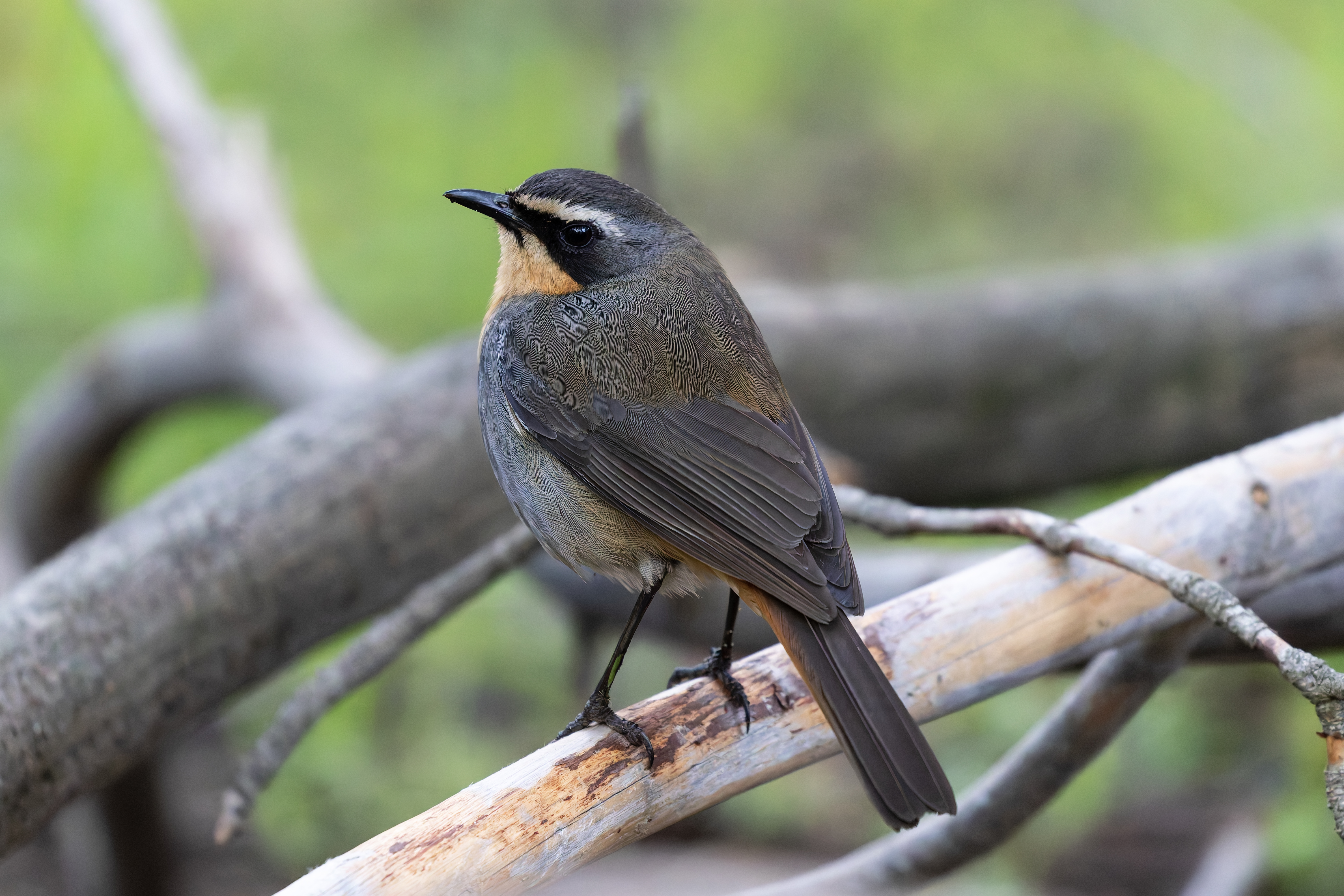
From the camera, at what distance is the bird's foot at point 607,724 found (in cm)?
211

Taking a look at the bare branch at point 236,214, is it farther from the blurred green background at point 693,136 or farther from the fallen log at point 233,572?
the fallen log at point 233,572

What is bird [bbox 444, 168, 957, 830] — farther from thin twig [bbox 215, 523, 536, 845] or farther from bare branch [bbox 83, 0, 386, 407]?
bare branch [bbox 83, 0, 386, 407]

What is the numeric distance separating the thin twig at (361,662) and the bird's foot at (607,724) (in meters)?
0.60

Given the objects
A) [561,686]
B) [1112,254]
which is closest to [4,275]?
[561,686]

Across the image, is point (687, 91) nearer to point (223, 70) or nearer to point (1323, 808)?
point (223, 70)

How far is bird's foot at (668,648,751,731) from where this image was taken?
7.41 ft

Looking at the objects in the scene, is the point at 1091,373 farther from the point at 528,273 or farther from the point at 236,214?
the point at 236,214

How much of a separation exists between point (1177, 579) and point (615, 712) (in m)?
0.98

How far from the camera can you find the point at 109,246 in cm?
644

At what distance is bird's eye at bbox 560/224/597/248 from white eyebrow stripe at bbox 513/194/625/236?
2 centimetres

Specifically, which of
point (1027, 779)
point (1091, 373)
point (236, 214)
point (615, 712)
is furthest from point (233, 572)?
point (1091, 373)

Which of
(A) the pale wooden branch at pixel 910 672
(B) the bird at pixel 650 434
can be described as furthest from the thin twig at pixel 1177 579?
(B) the bird at pixel 650 434

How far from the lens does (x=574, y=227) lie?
9.30 ft

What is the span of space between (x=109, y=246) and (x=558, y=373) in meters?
4.61
